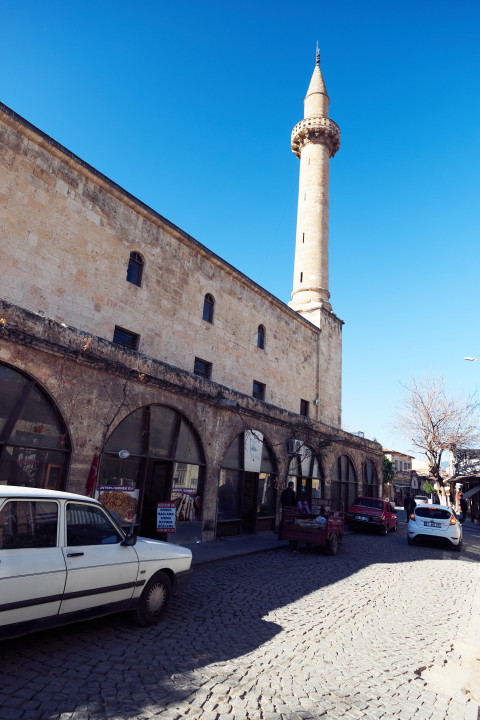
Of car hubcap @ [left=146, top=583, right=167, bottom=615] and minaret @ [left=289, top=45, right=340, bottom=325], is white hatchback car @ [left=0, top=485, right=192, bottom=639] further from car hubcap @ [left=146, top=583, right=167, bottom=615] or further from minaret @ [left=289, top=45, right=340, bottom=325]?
minaret @ [left=289, top=45, right=340, bottom=325]

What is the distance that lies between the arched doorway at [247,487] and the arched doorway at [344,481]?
6.26m

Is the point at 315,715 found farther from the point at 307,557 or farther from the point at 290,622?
the point at 307,557

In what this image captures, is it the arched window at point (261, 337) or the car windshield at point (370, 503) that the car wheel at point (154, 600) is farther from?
the arched window at point (261, 337)

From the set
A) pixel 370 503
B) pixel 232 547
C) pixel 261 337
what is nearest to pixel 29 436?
pixel 232 547

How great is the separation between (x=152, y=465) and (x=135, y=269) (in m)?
7.53

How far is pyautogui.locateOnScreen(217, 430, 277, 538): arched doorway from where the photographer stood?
14.1 meters

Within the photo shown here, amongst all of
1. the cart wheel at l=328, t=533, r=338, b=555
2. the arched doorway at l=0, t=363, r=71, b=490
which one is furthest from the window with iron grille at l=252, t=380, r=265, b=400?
the arched doorway at l=0, t=363, r=71, b=490

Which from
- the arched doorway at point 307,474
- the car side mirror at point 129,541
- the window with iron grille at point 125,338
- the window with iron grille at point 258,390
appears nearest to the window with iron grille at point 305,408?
the window with iron grille at point 258,390

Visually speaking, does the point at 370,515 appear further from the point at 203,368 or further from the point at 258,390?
the point at 203,368

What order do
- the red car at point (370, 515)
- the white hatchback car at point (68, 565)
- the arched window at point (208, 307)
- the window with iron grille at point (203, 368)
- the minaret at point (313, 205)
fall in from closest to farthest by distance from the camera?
the white hatchback car at point (68, 565), the window with iron grille at point (203, 368), the red car at point (370, 515), the arched window at point (208, 307), the minaret at point (313, 205)

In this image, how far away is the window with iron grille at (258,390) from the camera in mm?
21125

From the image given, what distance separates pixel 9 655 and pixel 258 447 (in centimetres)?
1187

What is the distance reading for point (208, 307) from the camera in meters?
18.9

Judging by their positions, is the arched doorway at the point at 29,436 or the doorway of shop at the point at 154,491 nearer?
the arched doorway at the point at 29,436
